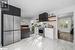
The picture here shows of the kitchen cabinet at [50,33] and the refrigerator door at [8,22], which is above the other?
the refrigerator door at [8,22]

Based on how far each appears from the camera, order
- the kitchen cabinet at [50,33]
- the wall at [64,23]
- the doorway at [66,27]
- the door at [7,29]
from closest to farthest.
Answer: the door at [7,29] → the doorway at [66,27] → the wall at [64,23] → the kitchen cabinet at [50,33]

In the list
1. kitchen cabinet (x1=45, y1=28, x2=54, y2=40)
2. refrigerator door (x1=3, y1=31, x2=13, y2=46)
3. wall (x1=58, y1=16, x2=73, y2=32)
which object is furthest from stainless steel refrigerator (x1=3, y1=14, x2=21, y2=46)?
wall (x1=58, y1=16, x2=73, y2=32)

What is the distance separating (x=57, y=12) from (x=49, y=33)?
2.35 metres

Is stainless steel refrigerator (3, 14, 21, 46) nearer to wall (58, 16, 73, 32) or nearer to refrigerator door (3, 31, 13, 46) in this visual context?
refrigerator door (3, 31, 13, 46)

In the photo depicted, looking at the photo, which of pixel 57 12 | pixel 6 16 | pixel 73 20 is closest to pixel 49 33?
pixel 57 12

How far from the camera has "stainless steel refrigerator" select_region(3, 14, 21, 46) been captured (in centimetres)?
471

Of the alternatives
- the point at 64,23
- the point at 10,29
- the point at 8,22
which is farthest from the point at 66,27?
the point at 8,22

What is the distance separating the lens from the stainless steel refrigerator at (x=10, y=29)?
15.4ft

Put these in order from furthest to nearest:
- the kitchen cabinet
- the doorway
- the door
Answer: the kitchen cabinet < the doorway < the door

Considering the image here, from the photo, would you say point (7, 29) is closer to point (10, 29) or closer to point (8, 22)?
point (10, 29)

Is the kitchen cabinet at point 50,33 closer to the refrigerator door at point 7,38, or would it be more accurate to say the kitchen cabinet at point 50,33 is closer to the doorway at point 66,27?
the doorway at point 66,27

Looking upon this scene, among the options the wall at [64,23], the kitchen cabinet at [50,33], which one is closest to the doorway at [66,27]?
the wall at [64,23]

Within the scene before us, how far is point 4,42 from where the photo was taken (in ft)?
15.2

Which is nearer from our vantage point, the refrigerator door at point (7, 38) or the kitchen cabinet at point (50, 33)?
the refrigerator door at point (7, 38)
